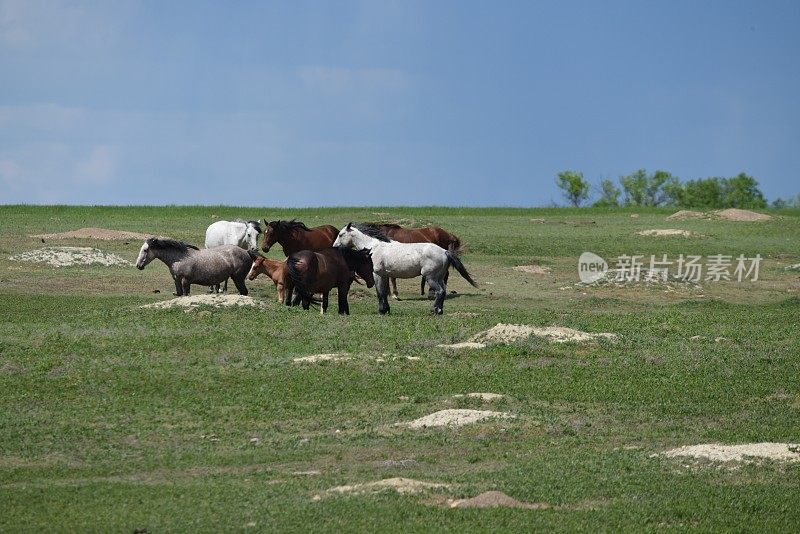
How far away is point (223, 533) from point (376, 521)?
53.7 inches

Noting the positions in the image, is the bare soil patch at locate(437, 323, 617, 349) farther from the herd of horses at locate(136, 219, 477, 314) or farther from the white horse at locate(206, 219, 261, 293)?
the white horse at locate(206, 219, 261, 293)

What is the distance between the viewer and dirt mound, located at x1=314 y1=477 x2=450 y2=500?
535 inches

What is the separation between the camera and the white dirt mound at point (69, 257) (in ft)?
126

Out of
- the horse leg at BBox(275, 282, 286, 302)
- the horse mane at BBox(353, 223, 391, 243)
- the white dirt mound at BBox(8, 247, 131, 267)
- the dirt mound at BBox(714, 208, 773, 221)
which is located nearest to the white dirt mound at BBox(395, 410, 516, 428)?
the horse mane at BBox(353, 223, 391, 243)

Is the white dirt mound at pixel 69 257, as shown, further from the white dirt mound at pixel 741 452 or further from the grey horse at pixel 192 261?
the white dirt mound at pixel 741 452

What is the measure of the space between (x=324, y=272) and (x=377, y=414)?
9119mm

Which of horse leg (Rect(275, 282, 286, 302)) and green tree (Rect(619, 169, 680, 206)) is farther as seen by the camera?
green tree (Rect(619, 169, 680, 206))

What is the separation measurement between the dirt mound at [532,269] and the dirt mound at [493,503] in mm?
27825

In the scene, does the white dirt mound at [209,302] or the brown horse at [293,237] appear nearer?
the white dirt mound at [209,302]

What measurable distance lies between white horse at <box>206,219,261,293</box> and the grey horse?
7037mm

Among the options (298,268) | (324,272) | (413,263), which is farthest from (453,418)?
(413,263)

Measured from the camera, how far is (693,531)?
1246 centimetres

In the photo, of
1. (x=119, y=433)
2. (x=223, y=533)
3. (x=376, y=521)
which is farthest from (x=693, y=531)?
(x=119, y=433)

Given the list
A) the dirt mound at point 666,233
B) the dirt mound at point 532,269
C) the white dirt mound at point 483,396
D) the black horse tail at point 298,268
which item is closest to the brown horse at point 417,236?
the dirt mound at point 532,269
